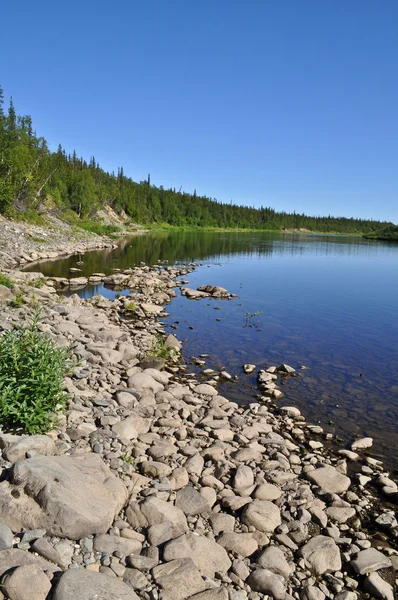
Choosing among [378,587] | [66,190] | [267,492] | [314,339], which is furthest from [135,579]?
[66,190]

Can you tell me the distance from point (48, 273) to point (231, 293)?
1419 centimetres

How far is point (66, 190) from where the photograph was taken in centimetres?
8181

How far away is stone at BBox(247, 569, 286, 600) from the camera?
4809 millimetres

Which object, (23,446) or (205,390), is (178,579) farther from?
(205,390)

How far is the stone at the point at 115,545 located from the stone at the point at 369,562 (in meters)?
3.10

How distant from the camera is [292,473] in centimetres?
754

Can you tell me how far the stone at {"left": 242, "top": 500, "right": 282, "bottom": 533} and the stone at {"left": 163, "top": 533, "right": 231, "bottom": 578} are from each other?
2.85 feet

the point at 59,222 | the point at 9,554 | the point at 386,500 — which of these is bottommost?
the point at 386,500

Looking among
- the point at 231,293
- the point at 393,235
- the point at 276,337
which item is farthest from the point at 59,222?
the point at 393,235

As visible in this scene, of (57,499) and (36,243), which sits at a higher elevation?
(36,243)

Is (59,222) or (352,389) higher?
(59,222)

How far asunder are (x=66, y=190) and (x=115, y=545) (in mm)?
85567

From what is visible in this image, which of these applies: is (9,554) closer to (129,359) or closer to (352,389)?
(129,359)

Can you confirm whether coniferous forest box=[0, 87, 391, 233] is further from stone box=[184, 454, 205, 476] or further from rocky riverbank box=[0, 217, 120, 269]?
stone box=[184, 454, 205, 476]
